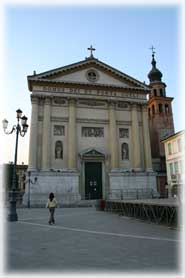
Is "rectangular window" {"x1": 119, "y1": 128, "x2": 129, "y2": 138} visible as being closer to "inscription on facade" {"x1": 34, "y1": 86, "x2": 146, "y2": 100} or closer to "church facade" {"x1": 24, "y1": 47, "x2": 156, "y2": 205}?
"church facade" {"x1": 24, "y1": 47, "x2": 156, "y2": 205}

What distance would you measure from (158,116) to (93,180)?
23091mm

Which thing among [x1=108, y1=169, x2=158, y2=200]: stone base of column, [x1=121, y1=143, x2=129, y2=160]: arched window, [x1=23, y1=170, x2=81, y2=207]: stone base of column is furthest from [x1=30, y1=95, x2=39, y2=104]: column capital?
[x1=108, y1=169, x2=158, y2=200]: stone base of column

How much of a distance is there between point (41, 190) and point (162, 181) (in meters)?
21.6

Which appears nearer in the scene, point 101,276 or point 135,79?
point 101,276

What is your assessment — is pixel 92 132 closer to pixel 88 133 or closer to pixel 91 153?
pixel 88 133

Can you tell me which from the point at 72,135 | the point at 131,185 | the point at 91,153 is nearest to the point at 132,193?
the point at 131,185

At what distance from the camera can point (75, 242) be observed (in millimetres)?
7855

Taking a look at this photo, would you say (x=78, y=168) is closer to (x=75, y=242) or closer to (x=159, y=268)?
(x=75, y=242)

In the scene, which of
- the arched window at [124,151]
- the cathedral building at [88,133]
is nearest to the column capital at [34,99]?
the cathedral building at [88,133]

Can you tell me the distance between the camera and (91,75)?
3300 centimetres

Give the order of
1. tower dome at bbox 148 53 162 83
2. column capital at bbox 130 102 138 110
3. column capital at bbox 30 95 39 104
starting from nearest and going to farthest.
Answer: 1. column capital at bbox 30 95 39 104
2. column capital at bbox 130 102 138 110
3. tower dome at bbox 148 53 162 83

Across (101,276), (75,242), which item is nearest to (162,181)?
(75,242)

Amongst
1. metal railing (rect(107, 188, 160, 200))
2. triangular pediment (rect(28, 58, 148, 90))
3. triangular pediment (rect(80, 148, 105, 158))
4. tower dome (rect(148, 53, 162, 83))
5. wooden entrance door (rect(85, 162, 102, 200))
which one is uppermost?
tower dome (rect(148, 53, 162, 83))

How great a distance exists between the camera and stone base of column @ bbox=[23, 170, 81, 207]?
87.7ft
